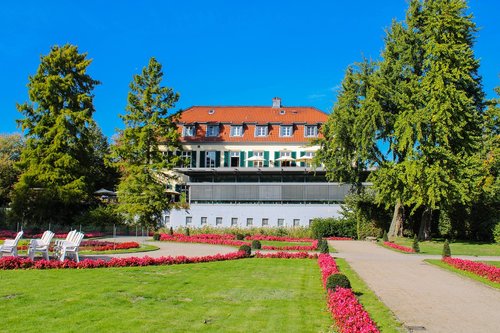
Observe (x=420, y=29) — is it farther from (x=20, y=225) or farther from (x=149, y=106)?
(x=20, y=225)

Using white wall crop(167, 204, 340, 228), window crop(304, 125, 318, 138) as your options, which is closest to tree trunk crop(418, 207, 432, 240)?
white wall crop(167, 204, 340, 228)

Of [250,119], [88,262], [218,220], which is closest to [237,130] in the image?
[250,119]

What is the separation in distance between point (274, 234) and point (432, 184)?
13574 mm

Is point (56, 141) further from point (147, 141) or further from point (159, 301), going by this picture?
point (159, 301)

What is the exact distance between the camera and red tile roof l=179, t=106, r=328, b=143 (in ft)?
192

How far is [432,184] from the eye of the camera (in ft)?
105

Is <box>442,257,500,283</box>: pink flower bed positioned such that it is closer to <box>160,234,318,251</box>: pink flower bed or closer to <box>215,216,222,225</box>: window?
<box>160,234,318,251</box>: pink flower bed

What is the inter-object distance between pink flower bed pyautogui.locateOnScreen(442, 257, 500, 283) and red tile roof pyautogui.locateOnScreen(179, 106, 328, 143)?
37.9 m

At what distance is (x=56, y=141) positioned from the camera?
42.2m

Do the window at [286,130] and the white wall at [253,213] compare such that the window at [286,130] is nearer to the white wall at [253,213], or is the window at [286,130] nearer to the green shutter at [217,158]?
the green shutter at [217,158]

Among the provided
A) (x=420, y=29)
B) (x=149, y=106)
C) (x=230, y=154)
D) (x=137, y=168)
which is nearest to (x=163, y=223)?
(x=137, y=168)

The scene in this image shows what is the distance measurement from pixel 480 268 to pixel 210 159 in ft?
141

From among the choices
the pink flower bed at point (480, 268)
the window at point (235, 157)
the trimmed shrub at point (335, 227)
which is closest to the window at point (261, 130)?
the window at point (235, 157)

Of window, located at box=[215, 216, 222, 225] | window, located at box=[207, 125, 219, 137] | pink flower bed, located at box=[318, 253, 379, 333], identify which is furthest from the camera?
window, located at box=[207, 125, 219, 137]
